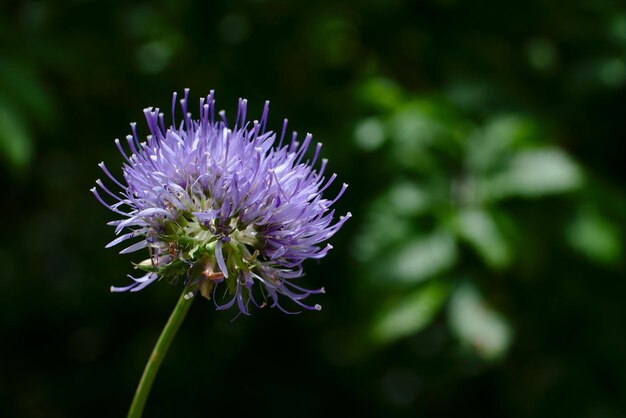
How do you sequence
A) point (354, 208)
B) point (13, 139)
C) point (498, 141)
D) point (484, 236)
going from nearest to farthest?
point (13, 139) < point (484, 236) < point (498, 141) < point (354, 208)

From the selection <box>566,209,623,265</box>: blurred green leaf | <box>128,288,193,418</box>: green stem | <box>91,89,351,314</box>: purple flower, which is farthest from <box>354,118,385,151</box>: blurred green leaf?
<box>128,288,193,418</box>: green stem

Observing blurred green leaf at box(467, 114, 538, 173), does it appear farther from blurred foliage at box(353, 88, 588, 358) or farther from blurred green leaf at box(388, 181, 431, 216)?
blurred green leaf at box(388, 181, 431, 216)

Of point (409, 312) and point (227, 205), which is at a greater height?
point (409, 312)

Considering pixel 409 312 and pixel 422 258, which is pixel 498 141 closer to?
pixel 422 258

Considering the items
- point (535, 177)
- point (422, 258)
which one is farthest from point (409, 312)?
point (535, 177)


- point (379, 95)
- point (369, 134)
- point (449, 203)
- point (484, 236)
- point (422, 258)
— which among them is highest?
point (379, 95)

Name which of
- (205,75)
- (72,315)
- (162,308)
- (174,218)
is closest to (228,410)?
(162,308)

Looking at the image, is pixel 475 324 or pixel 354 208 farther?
pixel 354 208
